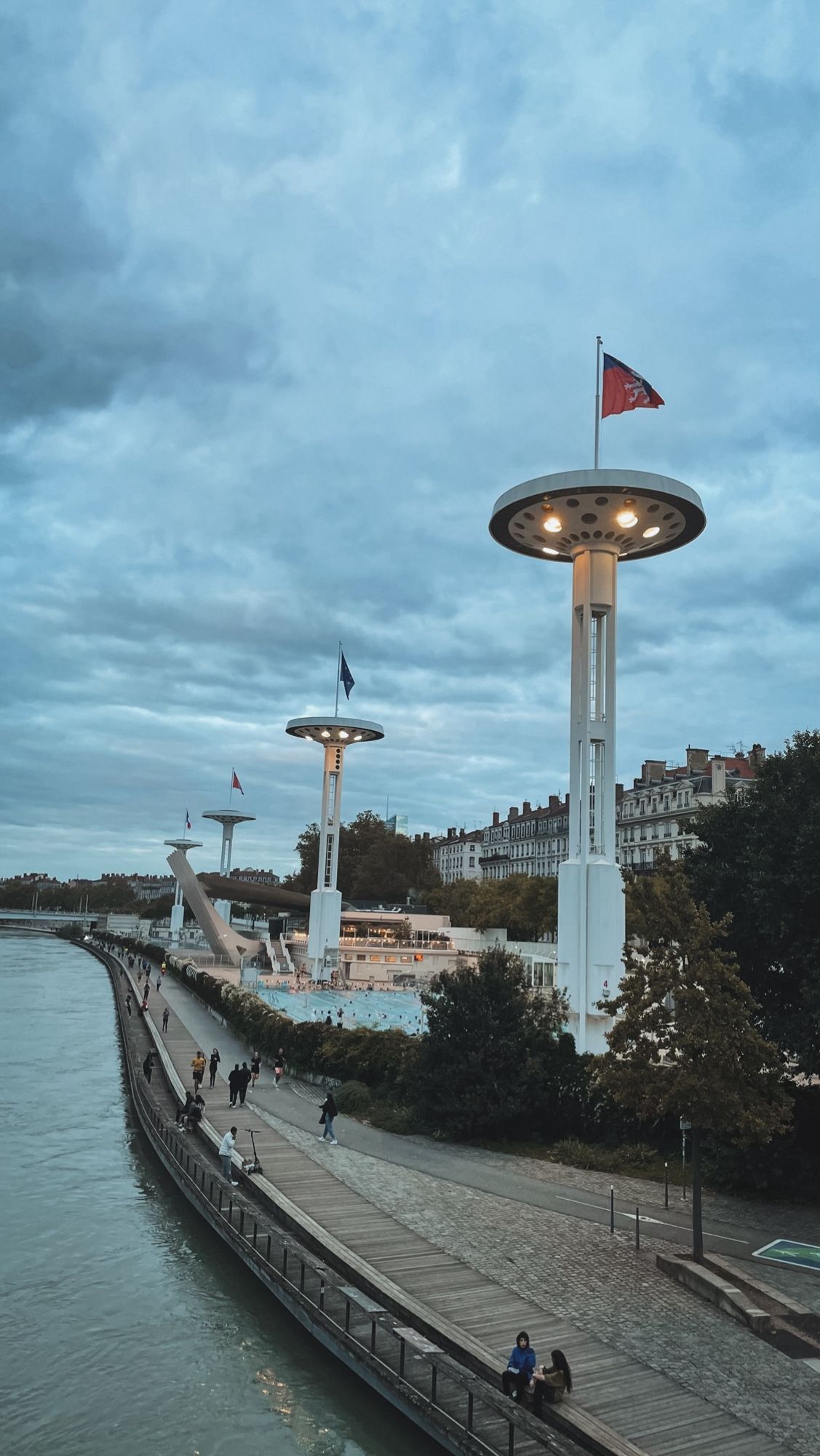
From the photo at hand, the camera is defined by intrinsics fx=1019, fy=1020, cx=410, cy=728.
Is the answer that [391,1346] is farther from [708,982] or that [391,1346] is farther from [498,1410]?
[708,982]

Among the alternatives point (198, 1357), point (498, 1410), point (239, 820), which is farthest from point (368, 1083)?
point (239, 820)

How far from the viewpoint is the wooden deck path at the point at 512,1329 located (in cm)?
1028

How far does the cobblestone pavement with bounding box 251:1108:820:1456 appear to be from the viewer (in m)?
11.2

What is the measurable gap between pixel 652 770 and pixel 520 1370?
80875mm

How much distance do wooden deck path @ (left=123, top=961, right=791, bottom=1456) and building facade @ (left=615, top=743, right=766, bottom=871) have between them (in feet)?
187

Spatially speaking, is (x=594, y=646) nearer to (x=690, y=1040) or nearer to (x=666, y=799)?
(x=690, y=1040)

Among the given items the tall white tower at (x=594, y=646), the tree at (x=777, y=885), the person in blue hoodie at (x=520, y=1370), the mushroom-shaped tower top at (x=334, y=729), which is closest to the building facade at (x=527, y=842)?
the mushroom-shaped tower top at (x=334, y=729)

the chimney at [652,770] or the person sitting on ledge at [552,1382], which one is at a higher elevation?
the chimney at [652,770]

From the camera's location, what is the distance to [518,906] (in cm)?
7544

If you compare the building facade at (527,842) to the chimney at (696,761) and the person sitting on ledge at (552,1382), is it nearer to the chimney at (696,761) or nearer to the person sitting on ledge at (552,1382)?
the chimney at (696,761)

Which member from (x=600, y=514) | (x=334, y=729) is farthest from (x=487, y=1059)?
(x=334, y=729)

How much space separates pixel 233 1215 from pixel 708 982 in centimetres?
970

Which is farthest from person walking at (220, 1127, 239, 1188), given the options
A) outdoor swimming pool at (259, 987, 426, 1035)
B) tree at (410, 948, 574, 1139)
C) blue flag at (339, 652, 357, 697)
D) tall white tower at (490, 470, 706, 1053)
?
blue flag at (339, 652, 357, 697)

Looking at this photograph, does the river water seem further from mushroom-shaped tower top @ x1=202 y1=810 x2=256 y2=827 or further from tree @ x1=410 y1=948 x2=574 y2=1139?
mushroom-shaped tower top @ x1=202 y1=810 x2=256 y2=827
